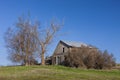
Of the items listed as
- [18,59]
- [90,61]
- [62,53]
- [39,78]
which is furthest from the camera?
[62,53]

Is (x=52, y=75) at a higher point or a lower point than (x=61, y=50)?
lower

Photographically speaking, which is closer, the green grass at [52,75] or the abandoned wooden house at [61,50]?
the green grass at [52,75]

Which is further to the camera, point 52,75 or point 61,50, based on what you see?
point 61,50

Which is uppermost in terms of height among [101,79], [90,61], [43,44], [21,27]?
[21,27]

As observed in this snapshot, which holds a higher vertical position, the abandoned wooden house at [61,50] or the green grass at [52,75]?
the abandoned wooden house at [61,50]

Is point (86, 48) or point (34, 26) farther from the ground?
point (34, 26)

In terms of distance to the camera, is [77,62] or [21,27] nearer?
[77,62]

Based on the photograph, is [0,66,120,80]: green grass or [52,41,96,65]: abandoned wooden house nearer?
[0,66,120,80]: green grass

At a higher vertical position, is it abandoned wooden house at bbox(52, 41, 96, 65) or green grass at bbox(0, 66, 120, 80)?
abandoned wooden house at bbox(52, 41, 96, 65)

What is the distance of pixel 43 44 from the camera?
179ft

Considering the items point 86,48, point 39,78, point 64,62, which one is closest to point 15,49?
point 64,62

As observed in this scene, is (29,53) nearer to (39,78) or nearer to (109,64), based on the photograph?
(109,64)

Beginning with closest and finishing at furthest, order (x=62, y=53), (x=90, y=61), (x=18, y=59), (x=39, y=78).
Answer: (x=39, y=78) → (x=90, y=61) → (x=18, y=59) → (x=62, y=53)

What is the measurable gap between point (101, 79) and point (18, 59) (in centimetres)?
2993
